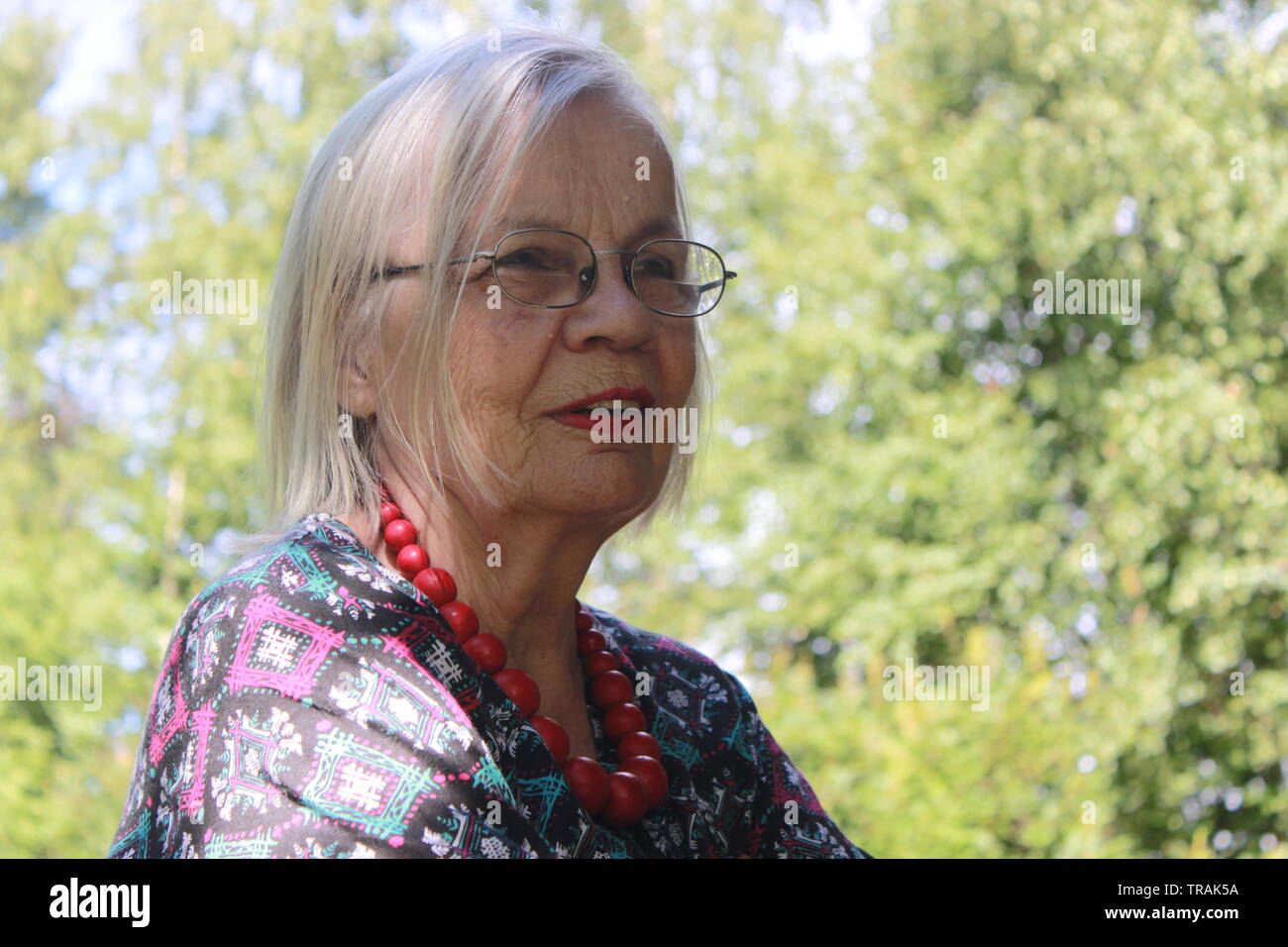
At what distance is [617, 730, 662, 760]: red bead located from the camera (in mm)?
1571

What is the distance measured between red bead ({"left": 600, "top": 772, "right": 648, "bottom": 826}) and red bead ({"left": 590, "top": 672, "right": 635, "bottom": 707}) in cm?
16

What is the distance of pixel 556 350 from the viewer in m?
1.47

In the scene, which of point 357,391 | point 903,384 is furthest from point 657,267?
point 903,384

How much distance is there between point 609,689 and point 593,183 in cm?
64

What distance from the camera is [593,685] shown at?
65.1 inches

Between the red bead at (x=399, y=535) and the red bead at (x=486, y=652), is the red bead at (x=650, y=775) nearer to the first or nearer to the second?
the red bead at (x=486, y=652)

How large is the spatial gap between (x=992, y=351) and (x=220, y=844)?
377 inches

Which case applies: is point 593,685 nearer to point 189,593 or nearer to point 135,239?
point 189,593

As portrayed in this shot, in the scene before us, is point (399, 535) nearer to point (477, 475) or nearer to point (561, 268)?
point (477, 475)

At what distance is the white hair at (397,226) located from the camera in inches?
57.6

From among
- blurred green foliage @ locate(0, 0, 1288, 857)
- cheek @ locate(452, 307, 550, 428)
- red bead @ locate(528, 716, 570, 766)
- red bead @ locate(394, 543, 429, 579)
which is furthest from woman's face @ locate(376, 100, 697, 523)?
blurred green foliage @ locate(0, 0, 1288, 857)
